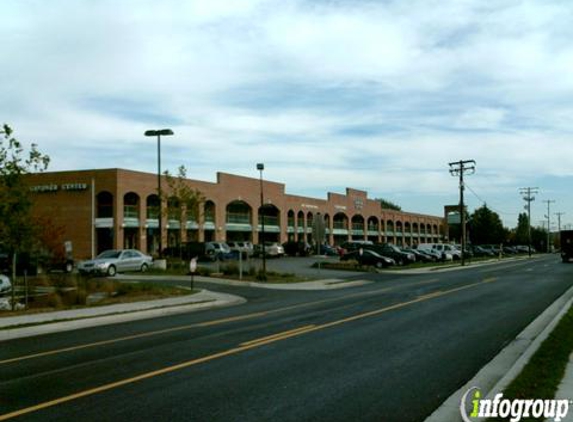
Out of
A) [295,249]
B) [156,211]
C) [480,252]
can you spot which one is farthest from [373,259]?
[480,252]

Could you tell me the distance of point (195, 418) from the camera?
264 inches

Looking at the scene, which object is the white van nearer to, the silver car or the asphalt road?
the silver car

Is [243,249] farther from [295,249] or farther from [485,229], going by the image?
[485,229]

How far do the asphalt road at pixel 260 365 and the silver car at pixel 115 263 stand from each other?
695 inches

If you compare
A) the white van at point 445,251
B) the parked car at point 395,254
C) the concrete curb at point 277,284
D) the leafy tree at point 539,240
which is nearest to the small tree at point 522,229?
the leafy tree at point 539,240

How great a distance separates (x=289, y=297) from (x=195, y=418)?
1709 cm

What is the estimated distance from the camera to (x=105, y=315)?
1739cm

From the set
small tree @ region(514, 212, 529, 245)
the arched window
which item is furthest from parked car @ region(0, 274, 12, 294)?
small tree @ region(514, 212, 529, 245)

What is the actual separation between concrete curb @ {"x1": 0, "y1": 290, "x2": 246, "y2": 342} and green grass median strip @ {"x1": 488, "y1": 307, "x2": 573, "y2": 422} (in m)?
10.5

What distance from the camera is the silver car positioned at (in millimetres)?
33719

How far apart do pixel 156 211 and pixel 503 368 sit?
50069mm

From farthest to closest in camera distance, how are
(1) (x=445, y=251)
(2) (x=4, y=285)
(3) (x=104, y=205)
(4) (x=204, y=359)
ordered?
(1) (x=445, y=251), (3) (x=104, y=205), (2) (x=4, y=285), (4) (x=204, y=359)

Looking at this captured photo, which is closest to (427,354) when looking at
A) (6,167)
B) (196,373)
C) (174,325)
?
(196,373)

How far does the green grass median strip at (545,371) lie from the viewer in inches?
278
